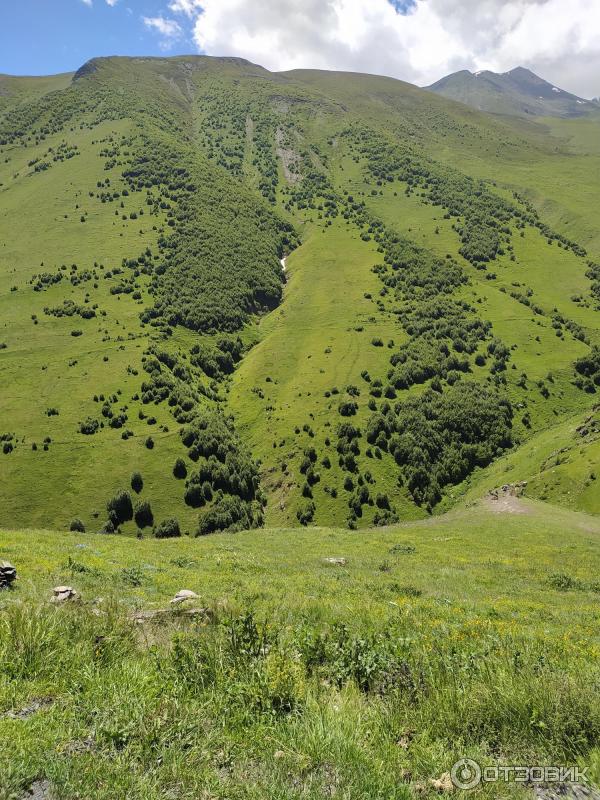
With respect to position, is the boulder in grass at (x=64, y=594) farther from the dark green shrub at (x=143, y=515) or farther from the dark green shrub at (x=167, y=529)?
the dark green shrub at (x=143, y=515)

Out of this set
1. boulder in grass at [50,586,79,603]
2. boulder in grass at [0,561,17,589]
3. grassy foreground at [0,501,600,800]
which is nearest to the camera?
grassy foreground at [0,501,600,800]

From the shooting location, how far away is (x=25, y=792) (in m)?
4.19

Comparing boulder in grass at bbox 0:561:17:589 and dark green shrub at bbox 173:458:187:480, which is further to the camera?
dark green shrub at bbox 173:458:187:480

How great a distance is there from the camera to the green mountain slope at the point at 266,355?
80.4 m

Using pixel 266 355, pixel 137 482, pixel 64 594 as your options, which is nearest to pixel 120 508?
pixel 137 482

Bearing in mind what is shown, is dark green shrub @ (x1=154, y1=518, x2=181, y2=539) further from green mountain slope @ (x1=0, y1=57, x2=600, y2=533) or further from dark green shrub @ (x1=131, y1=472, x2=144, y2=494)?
dark green shrub @ (x1=131, y1=472, x2=144, y2=494)

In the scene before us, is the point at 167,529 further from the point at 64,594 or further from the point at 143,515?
the point at 64,594

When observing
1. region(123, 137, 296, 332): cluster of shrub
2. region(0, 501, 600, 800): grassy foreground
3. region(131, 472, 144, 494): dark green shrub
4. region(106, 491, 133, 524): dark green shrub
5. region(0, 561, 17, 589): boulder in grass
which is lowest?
region(106, 491, 133, 524): dark green shrub

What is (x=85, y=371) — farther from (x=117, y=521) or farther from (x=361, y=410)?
(x=361, y=410)

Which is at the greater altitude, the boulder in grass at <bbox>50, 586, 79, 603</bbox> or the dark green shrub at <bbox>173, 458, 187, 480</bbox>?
the boulder in grass at <bbox>50, 586, 79, 603</bbox>

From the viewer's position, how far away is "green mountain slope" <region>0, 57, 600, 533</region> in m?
80.4

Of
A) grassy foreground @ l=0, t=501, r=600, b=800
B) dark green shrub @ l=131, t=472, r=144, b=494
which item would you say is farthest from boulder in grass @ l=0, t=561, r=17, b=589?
dark green shrub @ l=131, t=472, r=144, b=494

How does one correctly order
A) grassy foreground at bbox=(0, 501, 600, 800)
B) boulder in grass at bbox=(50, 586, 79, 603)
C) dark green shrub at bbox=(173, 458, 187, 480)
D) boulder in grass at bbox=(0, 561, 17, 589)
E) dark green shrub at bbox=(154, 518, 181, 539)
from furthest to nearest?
dark green shrub at bbox=(173, 458, 187, 480) → dark green shrub at bbox=(154, 518, 181, 539) → boulder in grass at bbox=(0, 561, 17, 589) → boulder in grass at bbox=(50, 586, 79, 603) → grassy foreground at bbox=(0, 501, 600, 800)

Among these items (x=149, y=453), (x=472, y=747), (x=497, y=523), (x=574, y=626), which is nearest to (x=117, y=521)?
(x=149, y=453)
